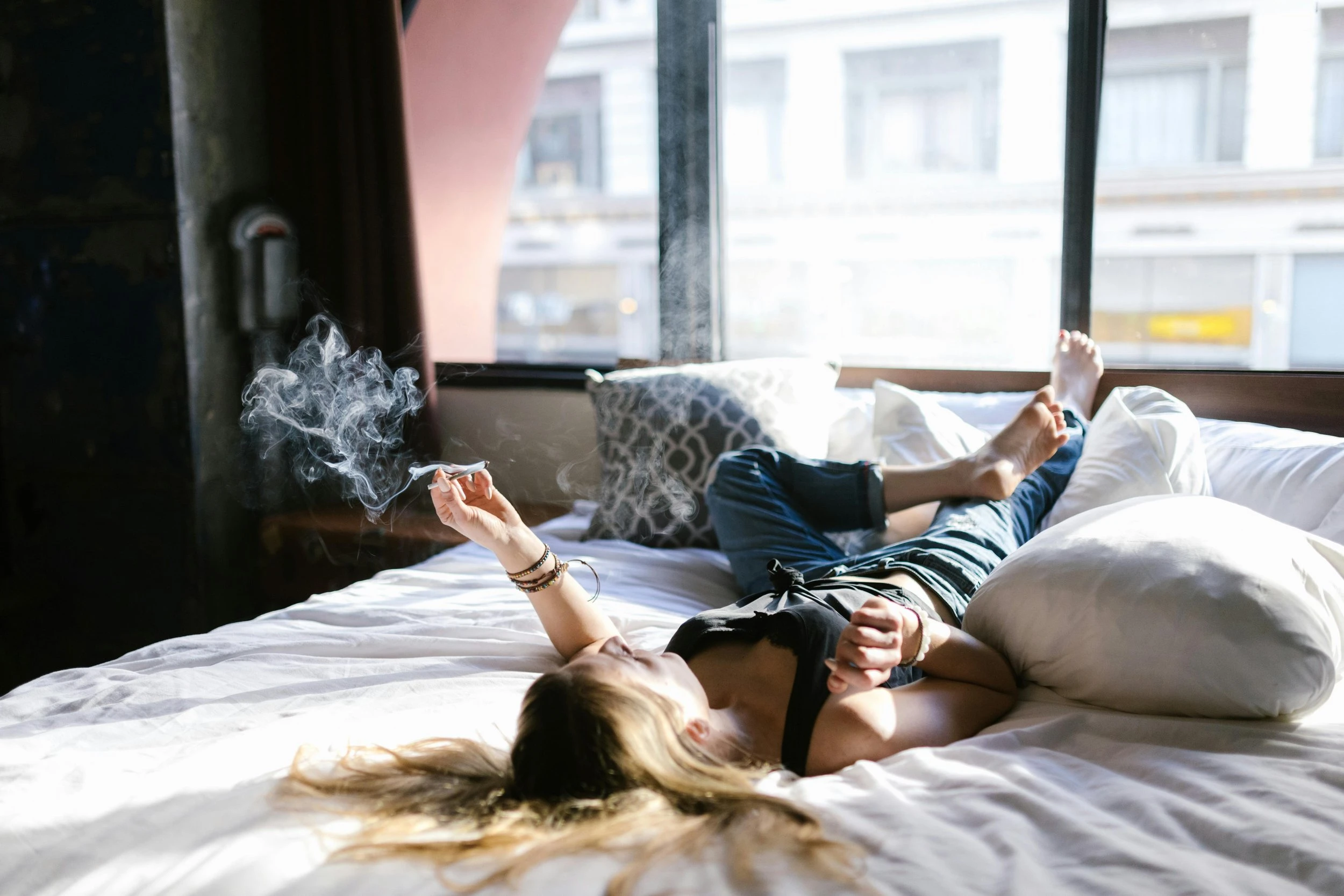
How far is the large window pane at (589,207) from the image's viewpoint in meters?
3.16

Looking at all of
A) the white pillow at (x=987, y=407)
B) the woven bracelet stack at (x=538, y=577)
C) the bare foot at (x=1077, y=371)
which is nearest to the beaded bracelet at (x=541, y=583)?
the woven bracelet stack at (x=538, y=577)

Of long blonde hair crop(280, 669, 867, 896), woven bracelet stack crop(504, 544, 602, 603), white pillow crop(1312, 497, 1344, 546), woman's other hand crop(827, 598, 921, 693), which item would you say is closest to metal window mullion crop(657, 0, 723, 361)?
woven bracelet stack crop(504, 544, 602, 603)

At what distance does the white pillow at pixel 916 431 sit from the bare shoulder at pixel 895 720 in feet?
2.61

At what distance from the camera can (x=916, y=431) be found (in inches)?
81.1

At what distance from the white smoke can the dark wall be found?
0.29 metres

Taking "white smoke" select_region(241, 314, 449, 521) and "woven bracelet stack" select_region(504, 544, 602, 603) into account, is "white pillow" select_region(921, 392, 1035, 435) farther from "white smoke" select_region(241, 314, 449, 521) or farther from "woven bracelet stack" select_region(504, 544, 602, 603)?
"white smoke" select_region(241, 314, 449, 521)

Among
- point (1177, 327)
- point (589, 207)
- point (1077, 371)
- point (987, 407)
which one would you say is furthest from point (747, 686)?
point (589, 207)

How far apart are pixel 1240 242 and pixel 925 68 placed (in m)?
1.03

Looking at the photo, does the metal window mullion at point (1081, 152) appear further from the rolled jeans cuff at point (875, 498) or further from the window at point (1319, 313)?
the rolled jeans cuff at point (875, 498)

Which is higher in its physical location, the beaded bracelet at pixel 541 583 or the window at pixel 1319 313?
the window at pixel 1319 313

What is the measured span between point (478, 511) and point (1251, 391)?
177 centimetres

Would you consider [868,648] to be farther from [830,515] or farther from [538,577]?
[830,515]

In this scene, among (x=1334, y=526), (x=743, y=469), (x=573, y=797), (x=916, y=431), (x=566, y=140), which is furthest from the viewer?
→ (x=566, y=140)

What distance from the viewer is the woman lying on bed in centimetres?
88
